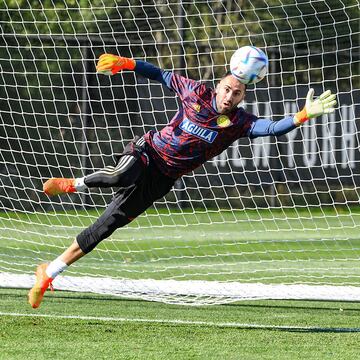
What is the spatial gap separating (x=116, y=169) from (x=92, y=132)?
680 cm

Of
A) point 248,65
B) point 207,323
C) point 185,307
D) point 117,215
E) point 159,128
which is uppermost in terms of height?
point 248,65

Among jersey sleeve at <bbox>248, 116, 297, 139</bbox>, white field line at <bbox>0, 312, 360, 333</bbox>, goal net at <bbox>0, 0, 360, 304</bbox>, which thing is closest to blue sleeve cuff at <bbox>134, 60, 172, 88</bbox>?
jersey sleeve at <bbox>248, 116, 297, 139</bbox>

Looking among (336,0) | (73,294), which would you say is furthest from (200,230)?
(73,294)

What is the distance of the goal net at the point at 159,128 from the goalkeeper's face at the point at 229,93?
2999 millimetres

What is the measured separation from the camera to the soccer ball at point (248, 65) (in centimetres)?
672

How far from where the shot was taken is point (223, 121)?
6992mm

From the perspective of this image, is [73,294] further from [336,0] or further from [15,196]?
[336,0]

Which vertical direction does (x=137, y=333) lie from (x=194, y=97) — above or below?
below

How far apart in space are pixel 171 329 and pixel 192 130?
1356 mm

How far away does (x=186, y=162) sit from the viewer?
23.2ft

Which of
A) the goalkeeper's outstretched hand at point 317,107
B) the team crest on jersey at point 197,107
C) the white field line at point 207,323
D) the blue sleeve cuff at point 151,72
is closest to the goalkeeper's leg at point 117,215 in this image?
the white field line at point 207,323

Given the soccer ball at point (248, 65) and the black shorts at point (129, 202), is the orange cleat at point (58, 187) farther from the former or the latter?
the soccer ball at point (248, 65)

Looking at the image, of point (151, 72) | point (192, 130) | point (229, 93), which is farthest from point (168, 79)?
point (229, 93)

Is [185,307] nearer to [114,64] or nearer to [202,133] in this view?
[202,133]
